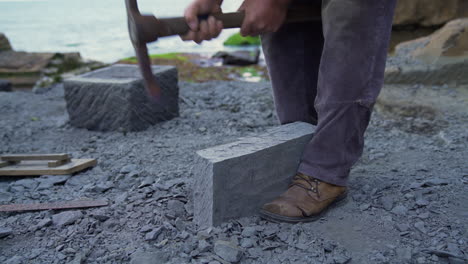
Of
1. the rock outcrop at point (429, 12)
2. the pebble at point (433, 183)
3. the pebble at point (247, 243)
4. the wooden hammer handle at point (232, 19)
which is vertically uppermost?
the wooden hammer handle at point (232, 19)

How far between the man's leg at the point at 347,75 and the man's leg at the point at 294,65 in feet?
1.17

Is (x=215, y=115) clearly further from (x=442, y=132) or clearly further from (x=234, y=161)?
(x=234, y=161)

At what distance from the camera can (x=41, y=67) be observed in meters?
6.43

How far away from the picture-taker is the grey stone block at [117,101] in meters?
3.49

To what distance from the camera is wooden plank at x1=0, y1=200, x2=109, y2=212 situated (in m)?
2.09

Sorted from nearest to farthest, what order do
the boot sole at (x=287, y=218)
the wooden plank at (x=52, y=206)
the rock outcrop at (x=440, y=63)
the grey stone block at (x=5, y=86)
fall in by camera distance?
the boot sole at (x=287, y=218)
the wooden plank at (x=52, y=206)
the rock outcrop at (x=440, y=63)
the grey stone block at (x=5, y=86)

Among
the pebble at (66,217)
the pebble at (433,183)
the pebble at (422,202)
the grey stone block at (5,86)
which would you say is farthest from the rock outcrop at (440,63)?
the grey stone block at (5,86)

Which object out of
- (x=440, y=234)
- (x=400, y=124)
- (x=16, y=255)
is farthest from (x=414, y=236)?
(x=400, y=124)

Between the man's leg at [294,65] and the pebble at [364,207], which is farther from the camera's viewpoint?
the man's leg at [294,65]

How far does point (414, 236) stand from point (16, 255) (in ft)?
5.32

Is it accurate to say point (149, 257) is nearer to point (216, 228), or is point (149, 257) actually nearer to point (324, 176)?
point (216, 228)

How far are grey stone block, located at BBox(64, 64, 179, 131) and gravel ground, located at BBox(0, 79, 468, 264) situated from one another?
5.4 inches

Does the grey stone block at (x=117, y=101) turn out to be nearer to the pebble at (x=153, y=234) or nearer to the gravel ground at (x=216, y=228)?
the gravel ground at (x=216, y=228)

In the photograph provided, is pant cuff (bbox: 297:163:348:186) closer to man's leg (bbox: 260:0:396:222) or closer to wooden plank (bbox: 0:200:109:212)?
man's leg (bbox: 260:0:396:222)
